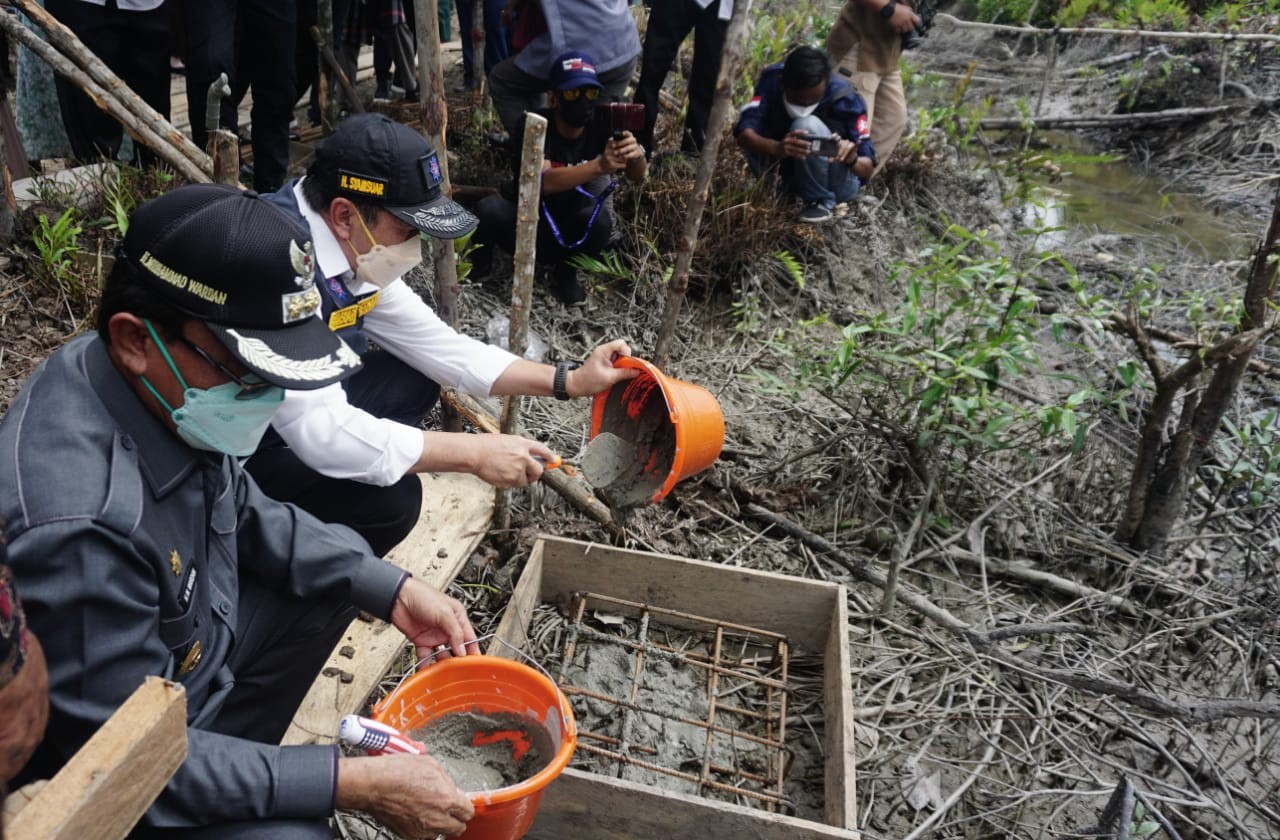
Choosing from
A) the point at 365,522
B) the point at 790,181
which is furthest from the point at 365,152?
the point at 790,181

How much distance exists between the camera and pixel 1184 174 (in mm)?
7695

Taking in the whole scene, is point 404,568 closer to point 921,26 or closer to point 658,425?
point 658,425

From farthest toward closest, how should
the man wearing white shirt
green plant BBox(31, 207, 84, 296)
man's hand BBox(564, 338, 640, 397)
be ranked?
the man wearing white shirt → green plant BBox(31, 207, 84, 296) → man's hand BBox(564, 338, 640, 397)

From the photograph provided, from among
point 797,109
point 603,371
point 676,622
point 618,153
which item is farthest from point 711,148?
point 797,109

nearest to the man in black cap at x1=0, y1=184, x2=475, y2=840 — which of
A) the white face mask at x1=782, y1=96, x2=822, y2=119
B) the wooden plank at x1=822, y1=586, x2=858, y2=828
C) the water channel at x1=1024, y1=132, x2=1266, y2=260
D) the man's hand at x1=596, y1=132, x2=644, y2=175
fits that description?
the wooden plank at x1=822, y1=586, x2=858, y2=828

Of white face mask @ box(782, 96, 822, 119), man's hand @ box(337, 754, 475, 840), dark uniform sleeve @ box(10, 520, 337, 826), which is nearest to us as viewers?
dark uniform sleeve @ box(10, 520, 337, 826)

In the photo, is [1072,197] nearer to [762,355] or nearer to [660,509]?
[762,355]

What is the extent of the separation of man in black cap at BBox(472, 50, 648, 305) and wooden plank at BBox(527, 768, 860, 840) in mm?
2655

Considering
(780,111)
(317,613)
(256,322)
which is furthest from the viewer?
(780,111)

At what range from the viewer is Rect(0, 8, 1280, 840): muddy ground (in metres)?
2.71

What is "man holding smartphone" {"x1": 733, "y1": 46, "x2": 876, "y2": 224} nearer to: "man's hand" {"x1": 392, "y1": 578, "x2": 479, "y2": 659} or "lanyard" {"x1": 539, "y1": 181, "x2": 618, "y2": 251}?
"lanyard" {"x1": 539, "y1": 181, "x2": 618, "y2": 251}

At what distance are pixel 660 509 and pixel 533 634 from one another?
82 cm

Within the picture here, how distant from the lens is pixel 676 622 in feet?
9.73

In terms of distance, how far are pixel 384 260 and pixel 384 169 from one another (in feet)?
0.78
